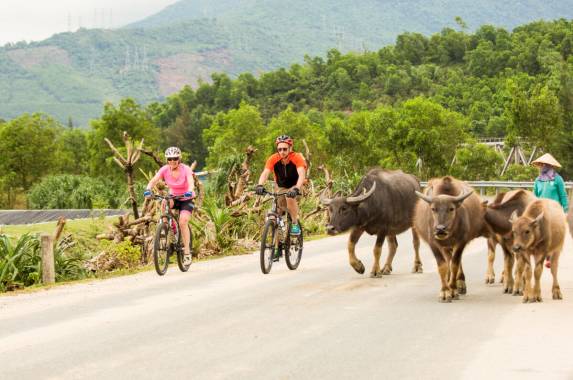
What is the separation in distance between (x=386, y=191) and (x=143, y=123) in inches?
2800

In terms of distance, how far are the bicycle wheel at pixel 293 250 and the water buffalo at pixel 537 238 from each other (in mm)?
4707

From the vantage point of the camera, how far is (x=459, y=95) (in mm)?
132125

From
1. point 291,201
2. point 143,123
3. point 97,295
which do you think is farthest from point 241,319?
point 143,123

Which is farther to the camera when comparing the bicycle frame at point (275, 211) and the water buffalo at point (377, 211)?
the bicycle frame at point (275, 211)

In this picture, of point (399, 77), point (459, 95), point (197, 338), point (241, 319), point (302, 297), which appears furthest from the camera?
point (399, 77)

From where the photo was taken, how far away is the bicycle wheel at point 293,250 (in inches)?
607

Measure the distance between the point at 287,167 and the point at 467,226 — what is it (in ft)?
13.3

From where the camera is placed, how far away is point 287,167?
1513cm

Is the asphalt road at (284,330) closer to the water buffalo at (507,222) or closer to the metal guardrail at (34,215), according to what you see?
the water buffalo at (507,222)

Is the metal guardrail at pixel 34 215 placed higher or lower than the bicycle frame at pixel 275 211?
lower

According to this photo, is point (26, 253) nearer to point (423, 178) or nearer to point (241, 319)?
point (241, 319)

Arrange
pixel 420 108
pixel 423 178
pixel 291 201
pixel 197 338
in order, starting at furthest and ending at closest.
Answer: pixel 420 108, pixel 423 178, pixel 291 201, pixel 197 338

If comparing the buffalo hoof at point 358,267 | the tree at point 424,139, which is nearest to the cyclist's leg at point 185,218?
the buffalo hoof at point 358,267

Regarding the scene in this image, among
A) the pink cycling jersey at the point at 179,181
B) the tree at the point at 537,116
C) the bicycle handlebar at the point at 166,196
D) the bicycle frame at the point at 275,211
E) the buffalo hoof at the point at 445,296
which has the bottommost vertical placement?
the buffalo hoof at the point at 445,296
